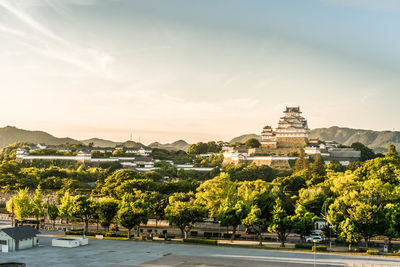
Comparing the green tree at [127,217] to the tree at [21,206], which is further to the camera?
the tree at [21,206]

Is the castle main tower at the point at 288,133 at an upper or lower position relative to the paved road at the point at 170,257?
upper

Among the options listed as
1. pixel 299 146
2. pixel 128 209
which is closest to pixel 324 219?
pixel 128 209

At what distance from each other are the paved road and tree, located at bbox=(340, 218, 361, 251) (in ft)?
8.92

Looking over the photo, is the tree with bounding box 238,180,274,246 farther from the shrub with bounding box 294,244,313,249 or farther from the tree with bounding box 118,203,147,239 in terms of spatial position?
the tree with bounding box 118,203,147,239

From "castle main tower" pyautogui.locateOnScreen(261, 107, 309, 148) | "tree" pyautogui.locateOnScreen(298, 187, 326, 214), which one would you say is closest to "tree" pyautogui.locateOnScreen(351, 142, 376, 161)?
"castle main tower" pyautogui.locateOnScreen(261, 107, 309, 148)

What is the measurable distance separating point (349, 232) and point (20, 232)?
101 ft

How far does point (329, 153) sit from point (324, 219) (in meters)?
52.5

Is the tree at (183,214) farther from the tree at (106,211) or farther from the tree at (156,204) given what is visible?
the tree at (156,204)

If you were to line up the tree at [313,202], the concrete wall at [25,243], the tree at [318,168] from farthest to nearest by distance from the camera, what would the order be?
the tree at [318,168] < the tree at [313,202] < the concrete wall at [25,243]

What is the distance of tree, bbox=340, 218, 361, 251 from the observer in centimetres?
3666

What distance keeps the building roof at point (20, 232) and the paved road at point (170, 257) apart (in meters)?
1.53

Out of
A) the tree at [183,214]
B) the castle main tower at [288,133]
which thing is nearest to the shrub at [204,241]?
the tree at [183,214]

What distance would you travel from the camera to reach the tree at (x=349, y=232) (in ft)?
120

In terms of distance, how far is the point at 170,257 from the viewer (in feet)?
112
